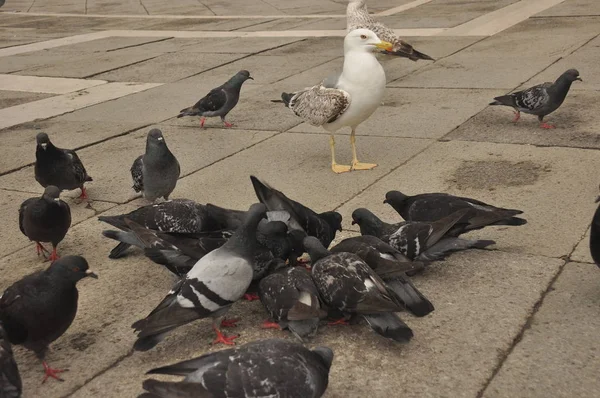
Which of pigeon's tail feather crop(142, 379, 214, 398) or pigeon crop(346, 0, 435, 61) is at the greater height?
pigeon crop(346, 0, 435, 61)

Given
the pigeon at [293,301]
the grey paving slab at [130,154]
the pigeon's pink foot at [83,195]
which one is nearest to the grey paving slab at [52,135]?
the grey paving slab at [130,154]

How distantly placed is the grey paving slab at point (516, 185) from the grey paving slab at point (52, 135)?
3932 millimetres

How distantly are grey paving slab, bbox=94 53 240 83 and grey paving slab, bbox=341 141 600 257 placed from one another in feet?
19.3

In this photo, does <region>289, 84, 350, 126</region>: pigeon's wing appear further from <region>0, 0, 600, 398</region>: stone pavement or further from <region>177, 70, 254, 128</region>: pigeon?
<region>177, 70, 254, 128</region>: pigeon

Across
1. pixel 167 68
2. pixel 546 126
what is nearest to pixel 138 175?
pixel 546 126

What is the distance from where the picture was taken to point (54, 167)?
700 cm

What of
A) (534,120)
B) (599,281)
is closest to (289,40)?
(534,120)

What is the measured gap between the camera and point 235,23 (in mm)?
18375

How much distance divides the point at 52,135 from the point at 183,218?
4575 mm

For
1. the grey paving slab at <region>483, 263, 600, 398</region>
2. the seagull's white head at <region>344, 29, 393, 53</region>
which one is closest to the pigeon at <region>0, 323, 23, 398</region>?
the grey paving slab at <region>483, 263, 600, 398</region>

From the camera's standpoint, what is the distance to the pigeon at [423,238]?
5.27m

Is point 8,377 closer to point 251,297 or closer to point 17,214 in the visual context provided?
point 251,297

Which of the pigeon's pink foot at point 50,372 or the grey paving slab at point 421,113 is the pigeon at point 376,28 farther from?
the pigeon's pink foot at point 50,372

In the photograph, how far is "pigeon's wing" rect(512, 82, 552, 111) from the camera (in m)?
8.44
